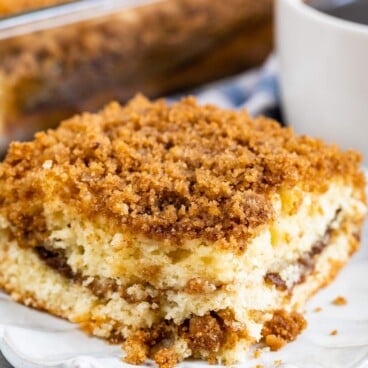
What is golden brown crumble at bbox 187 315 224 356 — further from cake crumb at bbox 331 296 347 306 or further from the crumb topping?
cake crumb at bbox 331 296 347 306

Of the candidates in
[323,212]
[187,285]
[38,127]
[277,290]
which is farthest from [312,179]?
[38,127]

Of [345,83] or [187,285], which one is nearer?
[187,285]

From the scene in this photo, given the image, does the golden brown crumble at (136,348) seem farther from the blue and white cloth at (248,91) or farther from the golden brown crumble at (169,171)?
the blue and white cloth at (248,91)

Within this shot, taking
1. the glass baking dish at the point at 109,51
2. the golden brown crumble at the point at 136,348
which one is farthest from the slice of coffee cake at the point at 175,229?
the glass baking dish at the point at 109,51

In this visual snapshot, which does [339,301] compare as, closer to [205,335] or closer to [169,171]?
[205,335]

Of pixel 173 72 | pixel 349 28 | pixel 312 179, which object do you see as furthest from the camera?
pixel 173 72

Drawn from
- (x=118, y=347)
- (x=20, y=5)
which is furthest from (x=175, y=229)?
(x=20, y=5)

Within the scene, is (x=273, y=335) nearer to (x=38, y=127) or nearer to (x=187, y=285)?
(x=187, y=285)
